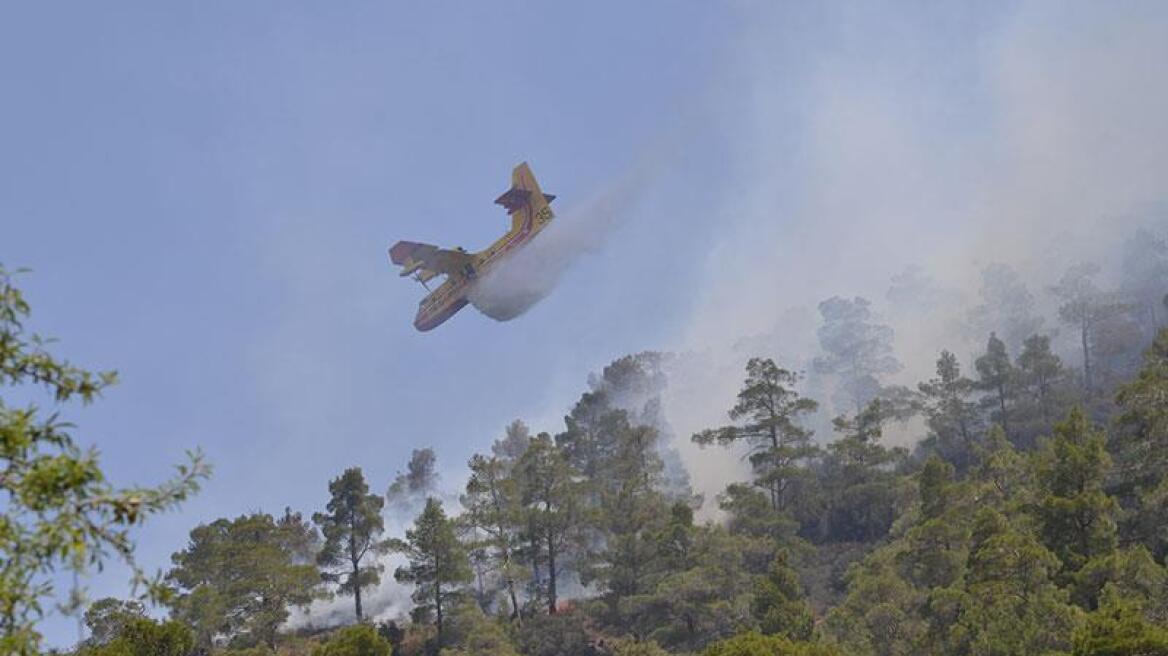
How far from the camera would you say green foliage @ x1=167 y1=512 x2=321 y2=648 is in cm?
5191

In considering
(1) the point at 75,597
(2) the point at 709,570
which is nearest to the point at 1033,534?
(2) the point at 709,570

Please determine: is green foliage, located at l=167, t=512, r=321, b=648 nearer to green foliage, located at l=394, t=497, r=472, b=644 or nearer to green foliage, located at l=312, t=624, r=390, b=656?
green foliage, located at l=394, t=497, r=472, b=644

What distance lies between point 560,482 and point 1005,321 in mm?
59270

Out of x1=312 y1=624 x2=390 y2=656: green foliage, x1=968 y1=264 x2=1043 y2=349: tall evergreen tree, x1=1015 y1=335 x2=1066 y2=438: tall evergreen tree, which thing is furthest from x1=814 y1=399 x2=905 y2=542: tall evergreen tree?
x1=968 y1=264 x2=1043 y2=349: tall evergreen tree

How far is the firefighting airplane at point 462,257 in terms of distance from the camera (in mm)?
63500

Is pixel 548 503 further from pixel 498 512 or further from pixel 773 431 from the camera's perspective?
pixel 773 431

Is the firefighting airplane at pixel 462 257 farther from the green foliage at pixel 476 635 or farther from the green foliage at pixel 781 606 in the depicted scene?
the green foliage at pixel 781 606

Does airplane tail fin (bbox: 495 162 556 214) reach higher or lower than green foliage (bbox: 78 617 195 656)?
higher

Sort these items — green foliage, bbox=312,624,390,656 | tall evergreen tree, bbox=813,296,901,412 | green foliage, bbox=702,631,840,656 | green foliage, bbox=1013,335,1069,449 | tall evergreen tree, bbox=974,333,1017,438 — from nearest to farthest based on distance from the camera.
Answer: green foliage, bbox=702,631,840,656
green foliage, bbox=312,624,390,656
green foliage, bbox=1013,335,1069,449
tall evergreen tree, bbox=974,333,1017,438
tall evergreen tree, bbox=813,296,901,412

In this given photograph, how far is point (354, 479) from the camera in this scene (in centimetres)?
6538

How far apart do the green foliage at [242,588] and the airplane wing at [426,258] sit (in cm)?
1547

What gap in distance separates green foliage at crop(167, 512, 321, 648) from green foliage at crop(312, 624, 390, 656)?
14.2 m

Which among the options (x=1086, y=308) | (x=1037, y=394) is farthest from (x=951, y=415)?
(x=1086, y=308)

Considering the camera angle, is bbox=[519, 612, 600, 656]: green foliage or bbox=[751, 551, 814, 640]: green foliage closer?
bbox=[751, 551, 814, 640]: green foliage
